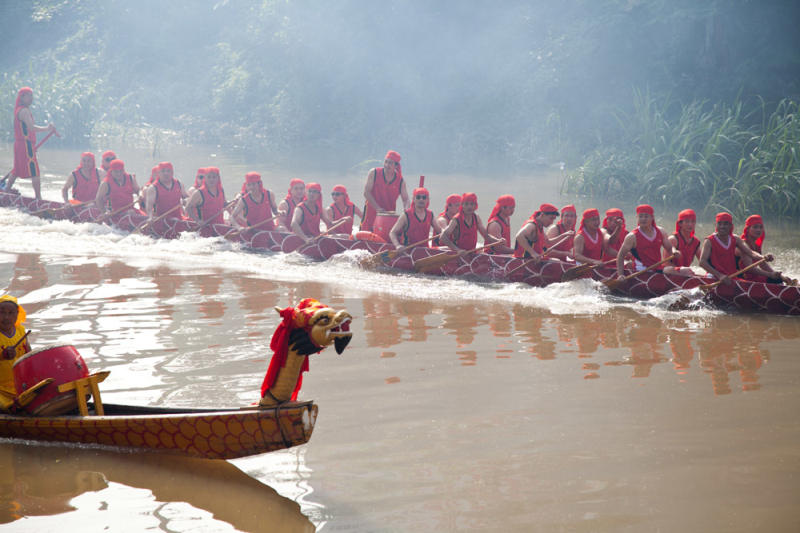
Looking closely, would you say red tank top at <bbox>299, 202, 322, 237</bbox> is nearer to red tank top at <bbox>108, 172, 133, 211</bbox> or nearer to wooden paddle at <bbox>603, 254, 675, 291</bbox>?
red tank top at <bbox>108, 172, 133, 211</bbox>

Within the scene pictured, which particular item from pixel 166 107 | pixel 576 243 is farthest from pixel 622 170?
pixel 166 107

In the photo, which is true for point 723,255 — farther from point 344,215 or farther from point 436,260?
point 344,215

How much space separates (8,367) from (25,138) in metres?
10.2

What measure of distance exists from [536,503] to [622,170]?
43.7ft

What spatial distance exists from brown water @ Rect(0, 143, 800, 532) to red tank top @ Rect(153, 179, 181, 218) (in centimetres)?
379

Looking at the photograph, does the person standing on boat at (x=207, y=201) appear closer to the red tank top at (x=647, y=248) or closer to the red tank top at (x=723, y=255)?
the red tank top at (x=647, y=248)

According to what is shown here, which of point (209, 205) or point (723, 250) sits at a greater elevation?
point (209, 205)

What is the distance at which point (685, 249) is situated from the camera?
8648 millimetres

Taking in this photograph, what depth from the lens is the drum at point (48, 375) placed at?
452 centimetres

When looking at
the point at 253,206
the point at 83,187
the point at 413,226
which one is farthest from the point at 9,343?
the point at 83,187

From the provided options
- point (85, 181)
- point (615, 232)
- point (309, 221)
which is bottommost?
point (615, 232)

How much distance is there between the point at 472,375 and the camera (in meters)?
5.73

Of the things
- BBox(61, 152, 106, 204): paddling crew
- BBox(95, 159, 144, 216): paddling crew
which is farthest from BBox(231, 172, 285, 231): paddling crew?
BBox(61, 152, 106, 204): paddling crew

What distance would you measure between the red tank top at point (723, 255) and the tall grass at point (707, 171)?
20.5 feet
